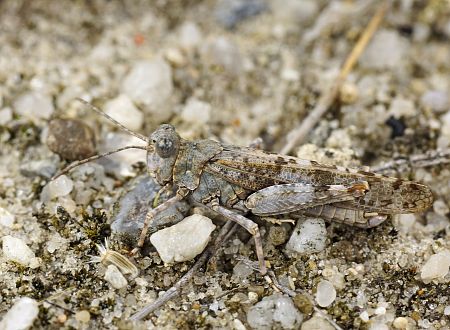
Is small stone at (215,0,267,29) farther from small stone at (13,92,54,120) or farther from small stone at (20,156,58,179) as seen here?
small stone at (20,156,58,179)

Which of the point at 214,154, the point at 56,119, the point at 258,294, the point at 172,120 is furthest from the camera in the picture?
the point at 172,120

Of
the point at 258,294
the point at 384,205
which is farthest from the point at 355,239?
the point at 258,294

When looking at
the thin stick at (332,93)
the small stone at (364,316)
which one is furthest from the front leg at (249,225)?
the thin stick at (332,93)

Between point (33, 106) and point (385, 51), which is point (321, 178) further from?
point (33, 106)

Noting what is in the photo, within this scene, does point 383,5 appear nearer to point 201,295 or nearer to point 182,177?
point 182,177

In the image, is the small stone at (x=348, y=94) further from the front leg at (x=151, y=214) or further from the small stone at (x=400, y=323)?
the small stone at (x=400, y=323)

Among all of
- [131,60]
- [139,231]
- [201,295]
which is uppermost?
[131,60]
